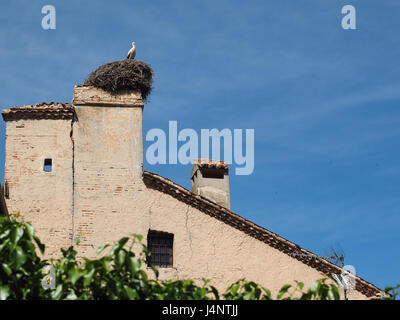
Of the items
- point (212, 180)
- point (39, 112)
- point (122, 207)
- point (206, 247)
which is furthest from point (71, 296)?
point (212, 180)

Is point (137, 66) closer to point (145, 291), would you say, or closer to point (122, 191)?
point (122, 191)

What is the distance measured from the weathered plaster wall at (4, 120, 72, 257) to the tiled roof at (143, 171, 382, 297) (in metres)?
2.18

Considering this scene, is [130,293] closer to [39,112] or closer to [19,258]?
[19,258]

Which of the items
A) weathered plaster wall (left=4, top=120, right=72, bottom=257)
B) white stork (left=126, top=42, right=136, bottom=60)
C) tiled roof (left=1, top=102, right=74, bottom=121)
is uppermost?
white stork (left=126, top=42, right=136, bottom=60)

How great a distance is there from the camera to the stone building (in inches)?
767

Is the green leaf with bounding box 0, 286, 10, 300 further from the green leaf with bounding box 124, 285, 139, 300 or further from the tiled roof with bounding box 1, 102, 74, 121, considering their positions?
the tiled roof with bounding box 1, 102, 74, 121

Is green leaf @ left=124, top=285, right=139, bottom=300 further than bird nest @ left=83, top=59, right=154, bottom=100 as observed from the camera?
No

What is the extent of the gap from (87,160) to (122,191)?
124cm

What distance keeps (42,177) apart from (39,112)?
179 cm

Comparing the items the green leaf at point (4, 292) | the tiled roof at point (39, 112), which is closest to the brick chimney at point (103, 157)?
the tiled roof at point (39, 112)

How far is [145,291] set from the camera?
9.66 metres

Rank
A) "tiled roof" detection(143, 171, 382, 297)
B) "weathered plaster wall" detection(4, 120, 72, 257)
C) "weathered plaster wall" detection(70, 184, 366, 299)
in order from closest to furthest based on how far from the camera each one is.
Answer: "weathered plaster wall" detection(4, 120, 72, 257) → "weathered plaster wall" detection(70, 184, 366, 299) → "tiled roof" detection(143, 171, 382, 297)

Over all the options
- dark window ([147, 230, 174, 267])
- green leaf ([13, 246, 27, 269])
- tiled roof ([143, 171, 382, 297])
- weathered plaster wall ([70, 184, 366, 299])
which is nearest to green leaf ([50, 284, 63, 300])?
green leaf ([13, 246, 27, 269])

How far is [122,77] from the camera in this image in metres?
21.3
